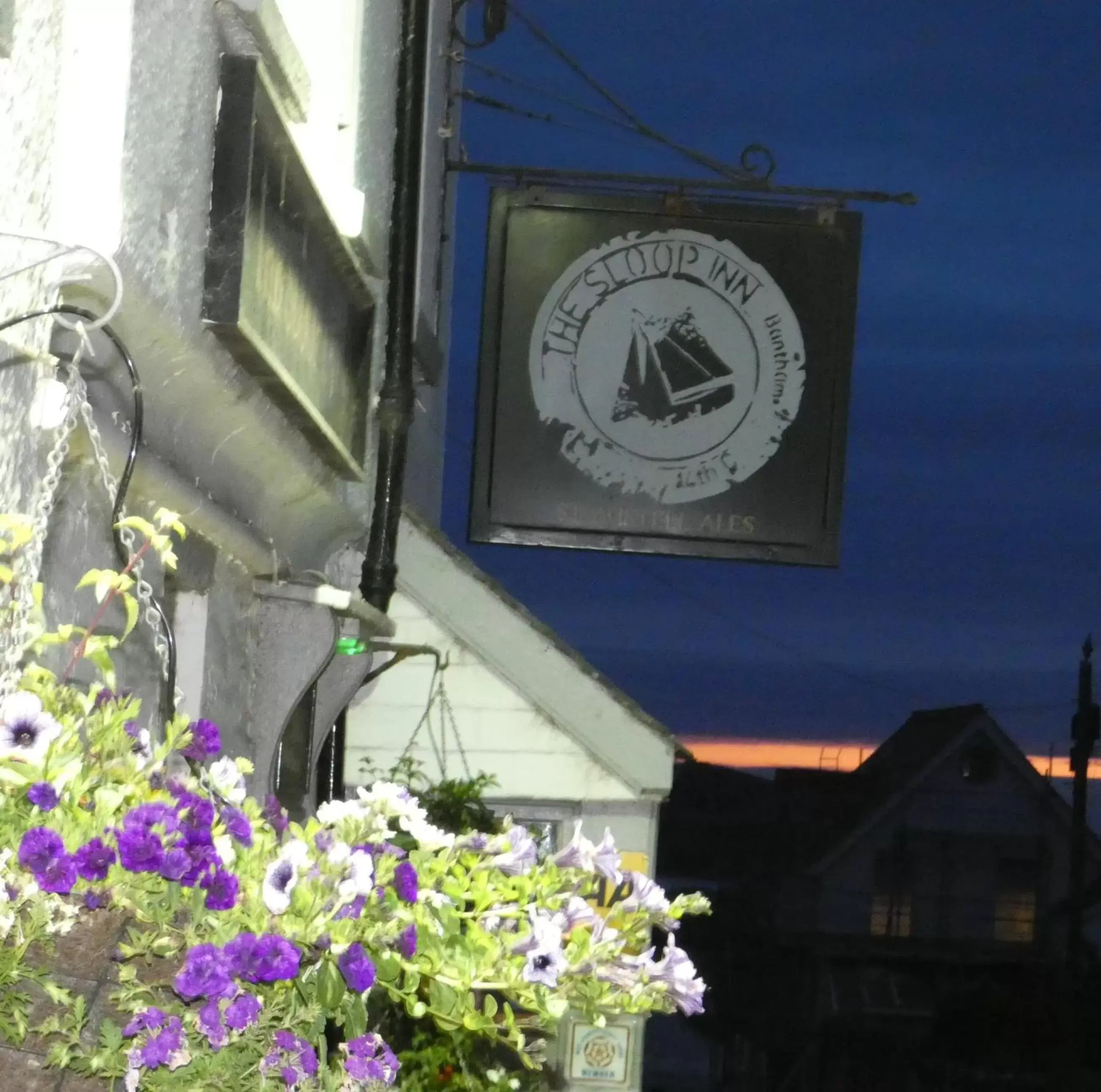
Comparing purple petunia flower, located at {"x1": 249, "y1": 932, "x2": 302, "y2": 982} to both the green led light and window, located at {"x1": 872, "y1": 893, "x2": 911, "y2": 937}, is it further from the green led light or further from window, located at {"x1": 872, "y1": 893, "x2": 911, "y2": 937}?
window, located at {"x1": 872, "y1": 893, "x2": 911, "y2": 937}

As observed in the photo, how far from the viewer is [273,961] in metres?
2.22

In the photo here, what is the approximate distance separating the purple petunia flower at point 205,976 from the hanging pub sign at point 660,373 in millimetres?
5955

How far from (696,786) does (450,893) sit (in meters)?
38.8

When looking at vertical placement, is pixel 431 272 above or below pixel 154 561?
above

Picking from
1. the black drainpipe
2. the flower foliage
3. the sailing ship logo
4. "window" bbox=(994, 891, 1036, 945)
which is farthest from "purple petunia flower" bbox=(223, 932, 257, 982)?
"window" bbox=(994, 891, 1036, 945)

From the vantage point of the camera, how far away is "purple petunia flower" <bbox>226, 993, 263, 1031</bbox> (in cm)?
220

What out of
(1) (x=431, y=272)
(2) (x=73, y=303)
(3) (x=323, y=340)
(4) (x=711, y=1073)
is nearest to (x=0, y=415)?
(2) (x=73, y=303)

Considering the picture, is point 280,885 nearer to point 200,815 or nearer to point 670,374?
point 200,815

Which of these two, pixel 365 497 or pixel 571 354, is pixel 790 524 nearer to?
pixel 571 354

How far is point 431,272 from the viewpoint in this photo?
9.09 meters

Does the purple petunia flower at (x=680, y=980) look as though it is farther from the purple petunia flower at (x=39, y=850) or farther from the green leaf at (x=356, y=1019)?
the purple petunia flower at (x=39, y=850)

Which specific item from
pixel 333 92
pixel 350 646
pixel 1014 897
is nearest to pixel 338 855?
pixel 350 646

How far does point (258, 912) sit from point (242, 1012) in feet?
0.54

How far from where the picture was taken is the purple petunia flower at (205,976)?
2180mm
